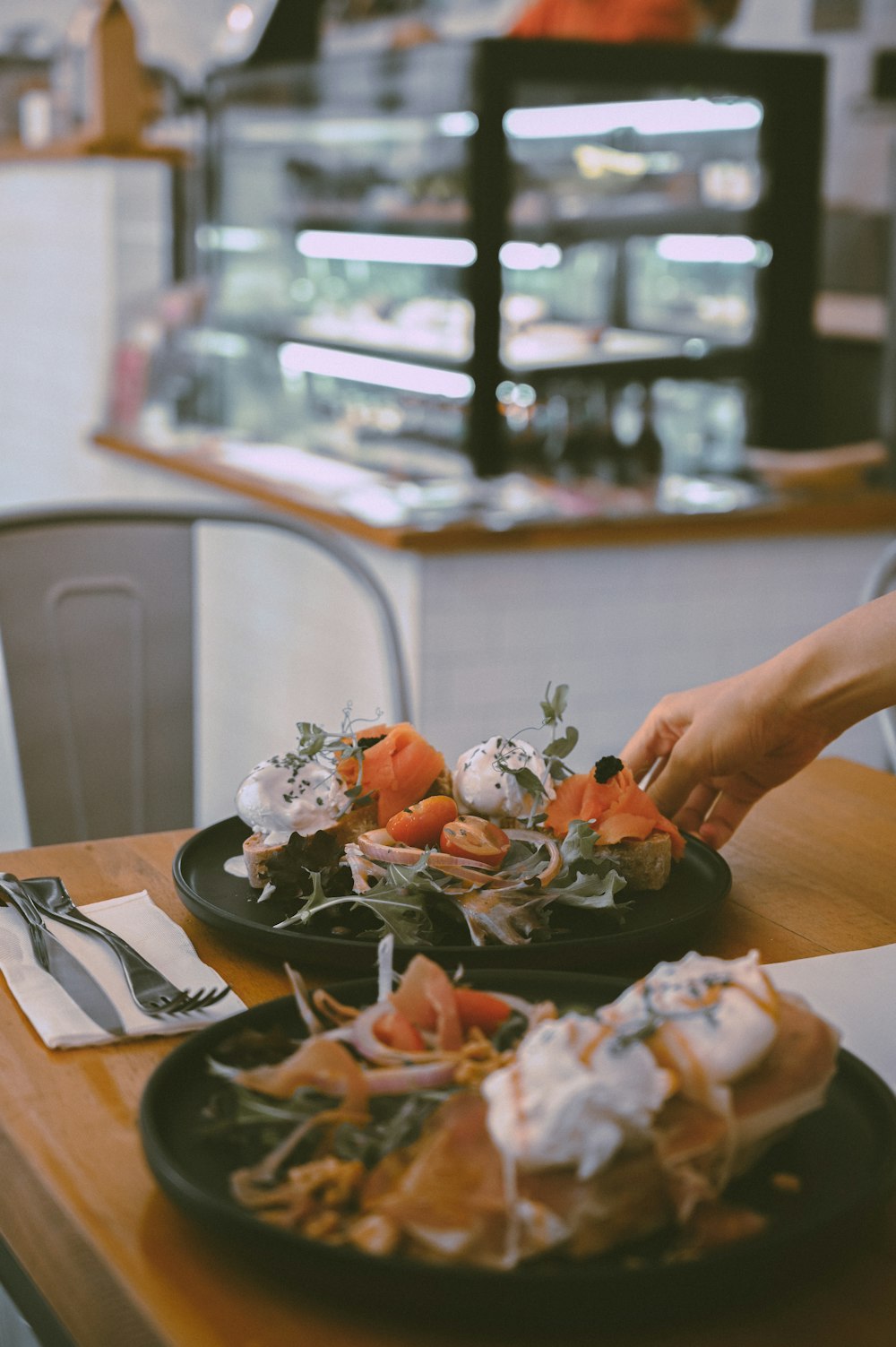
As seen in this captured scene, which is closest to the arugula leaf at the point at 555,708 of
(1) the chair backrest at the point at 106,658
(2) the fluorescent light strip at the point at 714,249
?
(1) the chair backrest at the point at 106,658

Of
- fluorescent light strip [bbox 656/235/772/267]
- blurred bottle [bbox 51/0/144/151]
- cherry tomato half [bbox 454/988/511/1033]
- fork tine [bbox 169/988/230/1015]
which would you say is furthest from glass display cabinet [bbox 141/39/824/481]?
cherry tomato half [bbox 454/988/511/1033]

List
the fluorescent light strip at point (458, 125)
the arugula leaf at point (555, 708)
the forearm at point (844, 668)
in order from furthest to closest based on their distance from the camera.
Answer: the fluorescent light strip at point (458, 125)
the forearm at point (844, 668)
the arugula leaf at point (555, 708)

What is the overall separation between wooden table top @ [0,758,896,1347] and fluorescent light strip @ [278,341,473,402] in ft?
7.14

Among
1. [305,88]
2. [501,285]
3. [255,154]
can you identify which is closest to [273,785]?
[501,285]

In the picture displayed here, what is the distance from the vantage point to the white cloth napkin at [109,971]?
89 cm

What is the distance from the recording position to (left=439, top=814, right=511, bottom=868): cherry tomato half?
3.32 ft

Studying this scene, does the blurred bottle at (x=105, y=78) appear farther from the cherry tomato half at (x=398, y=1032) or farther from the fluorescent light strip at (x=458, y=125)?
the cherry tomato half at (x=398, y=1032)

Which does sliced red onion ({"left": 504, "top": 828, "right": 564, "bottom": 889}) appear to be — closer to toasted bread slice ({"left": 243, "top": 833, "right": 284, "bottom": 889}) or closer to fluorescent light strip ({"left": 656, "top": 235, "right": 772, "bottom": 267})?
toasted bread slice ({"left": 243, "top": 833, "right": 284, "bottom": 889})

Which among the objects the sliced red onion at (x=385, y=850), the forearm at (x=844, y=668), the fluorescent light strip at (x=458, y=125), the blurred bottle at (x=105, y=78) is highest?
the blurred bottle at (x=105, y=78)

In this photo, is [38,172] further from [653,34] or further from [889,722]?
[889,722]

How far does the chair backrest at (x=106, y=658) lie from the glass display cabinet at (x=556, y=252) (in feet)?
3.77

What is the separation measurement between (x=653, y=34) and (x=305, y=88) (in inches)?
39.6

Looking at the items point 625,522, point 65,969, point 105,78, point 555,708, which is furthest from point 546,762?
point 105,78

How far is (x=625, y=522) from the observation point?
3123 millimetres
